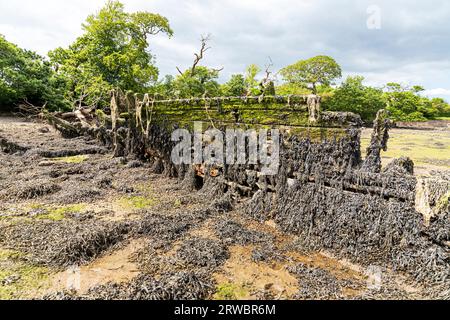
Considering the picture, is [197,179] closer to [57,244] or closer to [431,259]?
[57,244]

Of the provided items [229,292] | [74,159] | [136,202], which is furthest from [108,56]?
[229,292]

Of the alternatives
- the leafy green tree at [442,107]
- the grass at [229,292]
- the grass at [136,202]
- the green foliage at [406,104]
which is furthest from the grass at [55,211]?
the leafy green tree at [442,107]

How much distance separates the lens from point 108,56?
962 inches

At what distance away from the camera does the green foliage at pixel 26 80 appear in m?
22.9

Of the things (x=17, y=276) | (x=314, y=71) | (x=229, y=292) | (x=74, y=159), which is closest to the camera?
(x=229, y=292)

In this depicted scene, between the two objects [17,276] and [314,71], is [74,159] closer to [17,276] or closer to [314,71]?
[17,276]

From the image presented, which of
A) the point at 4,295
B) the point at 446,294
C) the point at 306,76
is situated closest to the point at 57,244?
the point at 4,295

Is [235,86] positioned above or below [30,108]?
above

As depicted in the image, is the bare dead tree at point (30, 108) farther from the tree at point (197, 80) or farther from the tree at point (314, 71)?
the tree at point (314, 71)

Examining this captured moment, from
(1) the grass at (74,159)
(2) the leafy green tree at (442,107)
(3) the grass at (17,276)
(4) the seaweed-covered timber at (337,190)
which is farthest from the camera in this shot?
(2) the leafy green tree at (442,107)

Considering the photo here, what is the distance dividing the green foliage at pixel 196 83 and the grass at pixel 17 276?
26.8 m

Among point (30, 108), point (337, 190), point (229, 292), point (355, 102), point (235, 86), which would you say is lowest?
point (229, 292)

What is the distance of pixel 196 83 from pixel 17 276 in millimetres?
29393

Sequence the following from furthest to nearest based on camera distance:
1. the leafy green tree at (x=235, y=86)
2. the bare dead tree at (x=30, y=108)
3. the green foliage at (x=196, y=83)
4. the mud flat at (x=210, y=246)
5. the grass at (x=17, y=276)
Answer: the leafy green tree at (x=235, y=86) → the green foliage at (x=196, y=83) → the bare dead tree at (x=30, y=108) → the mud flat at (x=210, y=246) → the grass at (x=17, y=276)
